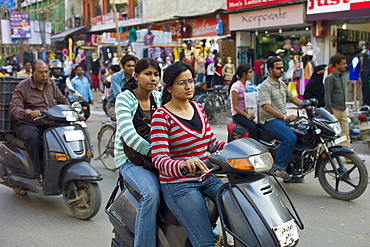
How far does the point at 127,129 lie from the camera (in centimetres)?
316

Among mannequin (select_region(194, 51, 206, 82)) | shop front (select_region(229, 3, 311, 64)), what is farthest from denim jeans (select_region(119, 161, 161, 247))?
mannequin (select_region(194, 51, 206, 82))

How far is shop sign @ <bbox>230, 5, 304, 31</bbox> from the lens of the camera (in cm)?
1512

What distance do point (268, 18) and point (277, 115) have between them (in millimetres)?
11390

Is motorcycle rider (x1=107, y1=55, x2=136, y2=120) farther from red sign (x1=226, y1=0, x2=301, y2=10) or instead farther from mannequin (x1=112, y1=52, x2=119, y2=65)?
mannequin (x1=112, y1=52, x2=119, y2=65)

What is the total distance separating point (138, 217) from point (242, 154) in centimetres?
88

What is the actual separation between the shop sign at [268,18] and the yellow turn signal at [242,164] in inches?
539

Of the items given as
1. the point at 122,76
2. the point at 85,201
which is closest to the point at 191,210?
the point at 85,201

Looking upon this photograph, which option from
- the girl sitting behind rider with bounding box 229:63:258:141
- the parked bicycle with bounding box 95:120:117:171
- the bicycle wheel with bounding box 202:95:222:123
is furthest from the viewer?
the bicycle wheel with bounding box 202:95:222:123

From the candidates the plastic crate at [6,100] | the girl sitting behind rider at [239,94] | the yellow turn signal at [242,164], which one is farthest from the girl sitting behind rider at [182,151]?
the girl sitting behind rider at [239,94]

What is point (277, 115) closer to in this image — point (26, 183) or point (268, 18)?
point (26, 183)

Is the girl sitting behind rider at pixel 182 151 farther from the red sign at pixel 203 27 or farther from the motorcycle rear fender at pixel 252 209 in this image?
the red sign at pixel 203 27

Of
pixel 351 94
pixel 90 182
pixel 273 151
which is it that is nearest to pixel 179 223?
pixel 90 182

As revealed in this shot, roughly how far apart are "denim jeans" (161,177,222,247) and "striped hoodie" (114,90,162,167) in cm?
49

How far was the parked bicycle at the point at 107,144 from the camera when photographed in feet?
22.9
